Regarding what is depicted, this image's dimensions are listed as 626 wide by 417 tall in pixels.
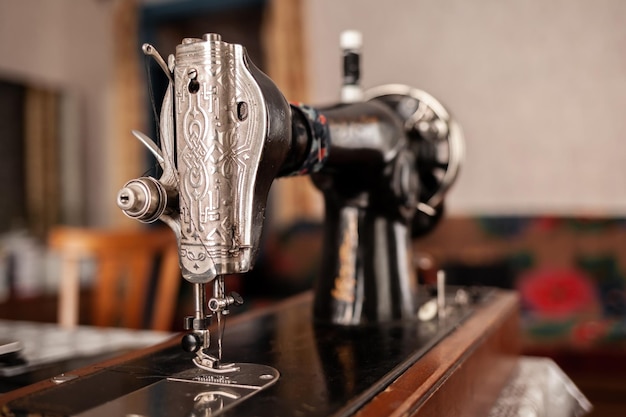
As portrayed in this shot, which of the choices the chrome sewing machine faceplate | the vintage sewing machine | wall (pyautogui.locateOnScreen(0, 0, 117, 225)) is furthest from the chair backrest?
wall (pyautogui.locateOnScreen(0, 0, 117, 225))

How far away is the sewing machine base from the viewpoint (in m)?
0.66

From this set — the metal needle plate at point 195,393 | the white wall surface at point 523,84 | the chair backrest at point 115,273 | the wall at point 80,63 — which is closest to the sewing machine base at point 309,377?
the metal needle plate at point 195,393

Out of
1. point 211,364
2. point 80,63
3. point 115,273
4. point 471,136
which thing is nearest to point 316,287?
point 211,364

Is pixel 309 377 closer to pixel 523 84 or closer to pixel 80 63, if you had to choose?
pixel 523 84

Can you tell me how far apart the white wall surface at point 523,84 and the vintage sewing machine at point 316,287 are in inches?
102

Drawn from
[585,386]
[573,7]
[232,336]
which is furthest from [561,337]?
[232,336]

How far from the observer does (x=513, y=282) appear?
3322mm

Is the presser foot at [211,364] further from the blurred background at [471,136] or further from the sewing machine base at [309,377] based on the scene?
the blurred background at [471,136]

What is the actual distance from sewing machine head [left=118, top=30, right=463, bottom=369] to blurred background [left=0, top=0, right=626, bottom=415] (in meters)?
1.75

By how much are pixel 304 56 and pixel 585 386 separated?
2.43 m

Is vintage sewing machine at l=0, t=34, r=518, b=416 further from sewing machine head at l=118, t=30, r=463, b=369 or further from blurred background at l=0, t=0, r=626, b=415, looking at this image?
blurred background at l=0, t=0, r=626, b=415

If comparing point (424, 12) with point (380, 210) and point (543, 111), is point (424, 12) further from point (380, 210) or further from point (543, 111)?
point (380, 210)

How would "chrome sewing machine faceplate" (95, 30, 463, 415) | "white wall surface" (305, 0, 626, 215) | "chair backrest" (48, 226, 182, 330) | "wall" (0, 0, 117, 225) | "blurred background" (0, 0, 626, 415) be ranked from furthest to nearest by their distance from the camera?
1. "wall" (0, 0, 117, 225)
2. "white wall surface" (305, 0, 626, 215)
3. "blurred background" (0, 0, 626, 415)
4. "chair backrest" (48, 226, 182, 330)
5. "chrome sewing machine faceplate" (95, 30, 463, 415)

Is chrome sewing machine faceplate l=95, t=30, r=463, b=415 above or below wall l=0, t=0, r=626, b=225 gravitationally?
below
